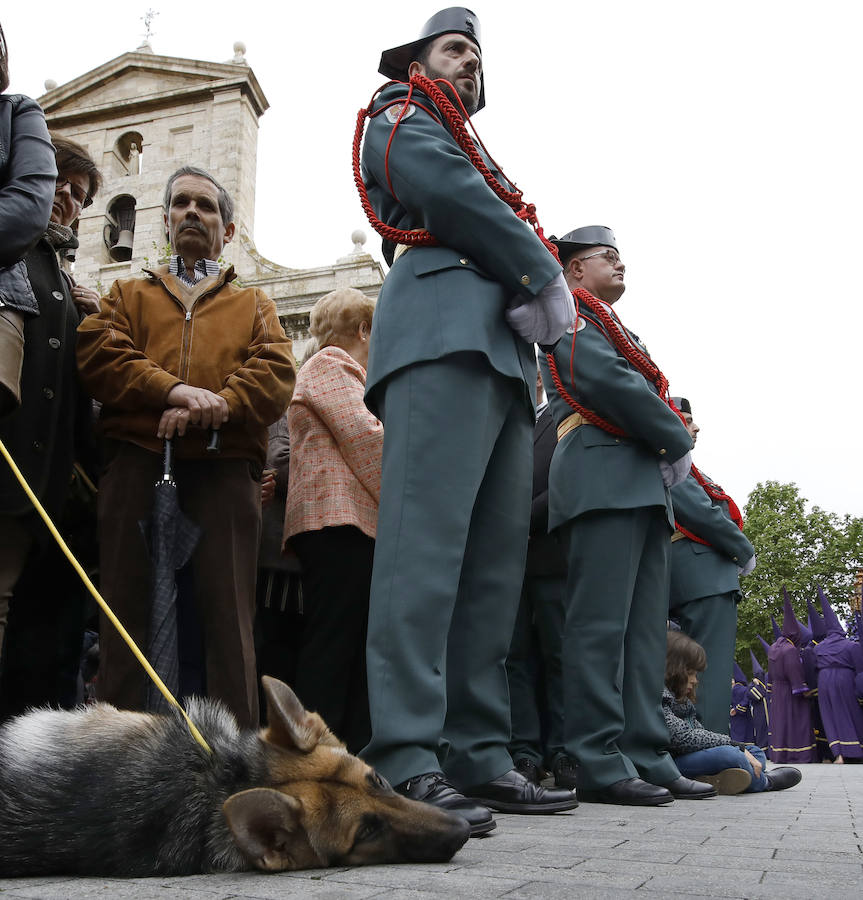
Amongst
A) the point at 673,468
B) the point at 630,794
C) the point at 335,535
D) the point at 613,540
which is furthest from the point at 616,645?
the point at 335,535

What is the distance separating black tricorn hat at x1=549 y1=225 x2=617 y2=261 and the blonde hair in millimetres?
1364

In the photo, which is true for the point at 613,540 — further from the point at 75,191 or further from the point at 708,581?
the point at 75,191

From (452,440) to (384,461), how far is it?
0.79ft

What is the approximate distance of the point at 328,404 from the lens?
14.1ft

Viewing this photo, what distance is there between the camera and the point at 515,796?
2.97 metres

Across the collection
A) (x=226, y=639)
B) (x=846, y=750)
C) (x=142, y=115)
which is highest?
(x=142, y=115)

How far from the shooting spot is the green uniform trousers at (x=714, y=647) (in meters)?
6.37

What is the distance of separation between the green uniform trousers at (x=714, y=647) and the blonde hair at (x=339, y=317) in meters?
3.25

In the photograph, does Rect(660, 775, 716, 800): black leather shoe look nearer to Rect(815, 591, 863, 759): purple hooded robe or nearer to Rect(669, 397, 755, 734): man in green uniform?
Rect(669, 397, 755, 734): man in green uniform

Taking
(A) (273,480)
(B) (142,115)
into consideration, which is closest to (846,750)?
(A) (273,480)

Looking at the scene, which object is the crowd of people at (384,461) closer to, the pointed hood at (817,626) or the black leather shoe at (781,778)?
the black leather shoe at (781,778)

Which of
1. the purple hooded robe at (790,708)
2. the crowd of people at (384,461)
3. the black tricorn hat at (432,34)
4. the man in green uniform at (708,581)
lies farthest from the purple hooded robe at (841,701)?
the black tricorn hat at (432,34)

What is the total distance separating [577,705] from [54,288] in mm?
2769

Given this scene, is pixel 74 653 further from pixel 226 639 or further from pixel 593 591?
pixel 593 591
